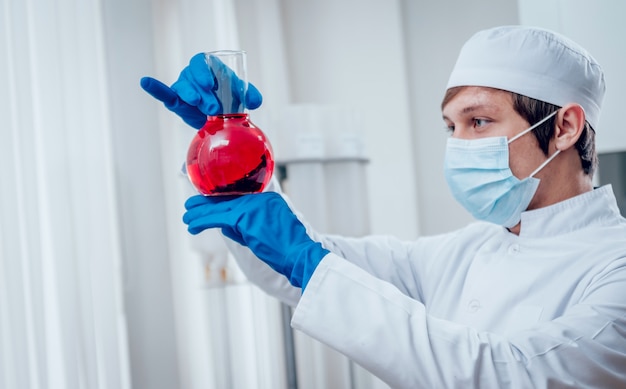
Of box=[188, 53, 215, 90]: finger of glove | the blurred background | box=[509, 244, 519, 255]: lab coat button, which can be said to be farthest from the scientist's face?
the blurred background

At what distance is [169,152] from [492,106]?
1110 millimetres

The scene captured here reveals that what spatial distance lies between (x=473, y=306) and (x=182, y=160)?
1.07 meters

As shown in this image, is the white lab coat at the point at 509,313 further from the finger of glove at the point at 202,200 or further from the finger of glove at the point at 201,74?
the finger of glove at the point at 201,74

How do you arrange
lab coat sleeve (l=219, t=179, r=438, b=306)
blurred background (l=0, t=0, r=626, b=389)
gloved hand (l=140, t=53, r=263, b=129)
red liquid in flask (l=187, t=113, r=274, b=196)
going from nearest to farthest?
red liquid in flask (l=187, t=113, r=274, b=196), gloved hand (l=140, t=53, r=263, b=129), lab coat sleeve (l=219, t=179, r=438, b=306), blurred background (l=0, t=0, r=626, b=389)

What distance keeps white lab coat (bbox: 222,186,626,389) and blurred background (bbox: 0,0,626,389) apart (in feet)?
1.63

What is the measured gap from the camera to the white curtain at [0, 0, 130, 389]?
4.69 feet

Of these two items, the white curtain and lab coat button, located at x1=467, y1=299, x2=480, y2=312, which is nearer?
lab coat button, located at x1=467, y1=299, x2=480, y2=312

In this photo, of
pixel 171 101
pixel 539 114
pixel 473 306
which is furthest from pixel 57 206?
pixel 539 114

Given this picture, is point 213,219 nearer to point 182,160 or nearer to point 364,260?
point 364,260

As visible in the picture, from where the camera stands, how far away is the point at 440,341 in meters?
0.99

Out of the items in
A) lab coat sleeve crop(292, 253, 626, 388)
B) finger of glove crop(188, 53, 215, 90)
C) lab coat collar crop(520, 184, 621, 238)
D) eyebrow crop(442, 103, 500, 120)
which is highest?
finger of glove crop(188, 53, 215, 90)

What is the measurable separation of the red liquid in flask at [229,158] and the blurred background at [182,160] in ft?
2.09

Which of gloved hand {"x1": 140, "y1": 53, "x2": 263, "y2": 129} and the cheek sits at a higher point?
gloved hand {"x1": 140, "y1": 53, "x2": 263, "y2": 129}

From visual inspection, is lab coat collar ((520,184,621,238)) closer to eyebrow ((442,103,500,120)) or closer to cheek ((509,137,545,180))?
cheek ((509,137,545,180))
